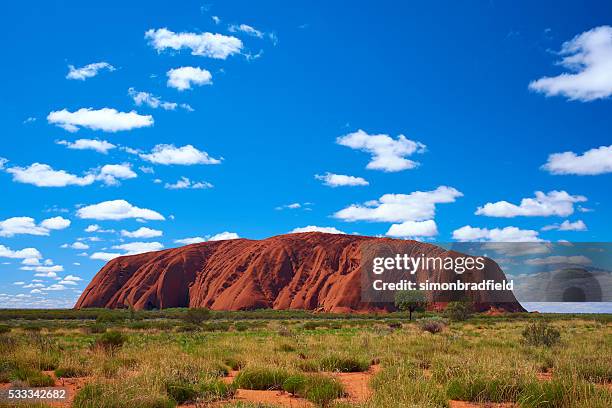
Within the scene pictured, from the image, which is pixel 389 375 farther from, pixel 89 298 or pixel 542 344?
pixel 89 298

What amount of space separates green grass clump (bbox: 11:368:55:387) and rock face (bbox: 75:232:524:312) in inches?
3703

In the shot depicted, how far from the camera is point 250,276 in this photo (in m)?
123

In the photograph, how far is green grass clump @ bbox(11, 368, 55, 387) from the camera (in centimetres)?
1098

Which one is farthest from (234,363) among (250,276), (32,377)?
(250,276)

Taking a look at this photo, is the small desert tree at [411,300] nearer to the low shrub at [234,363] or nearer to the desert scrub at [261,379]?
the low shrub at [234,363]

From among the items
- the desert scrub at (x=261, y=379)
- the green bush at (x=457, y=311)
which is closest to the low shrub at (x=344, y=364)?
the desert scrub at (x=261, y=379)

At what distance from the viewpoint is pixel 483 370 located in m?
10.8

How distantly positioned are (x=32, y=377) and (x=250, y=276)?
11321cm

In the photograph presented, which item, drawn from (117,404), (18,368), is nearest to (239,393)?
(117,404)

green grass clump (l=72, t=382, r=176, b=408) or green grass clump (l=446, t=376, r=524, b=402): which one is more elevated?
green grass clump (l=72, t=382, r=176, b=408)

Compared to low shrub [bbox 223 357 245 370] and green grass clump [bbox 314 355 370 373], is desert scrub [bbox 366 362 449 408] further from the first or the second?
low shrub [bbox 223 357 245 370]

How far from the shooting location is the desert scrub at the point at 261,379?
36.1ft

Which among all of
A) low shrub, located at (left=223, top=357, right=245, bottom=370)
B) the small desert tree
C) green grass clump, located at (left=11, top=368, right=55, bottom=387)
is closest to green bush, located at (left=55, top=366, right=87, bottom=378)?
green grass clump, located at (left=11, top=368, right=55, bottom=387)

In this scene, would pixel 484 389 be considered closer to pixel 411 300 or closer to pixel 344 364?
pixel 344 364
